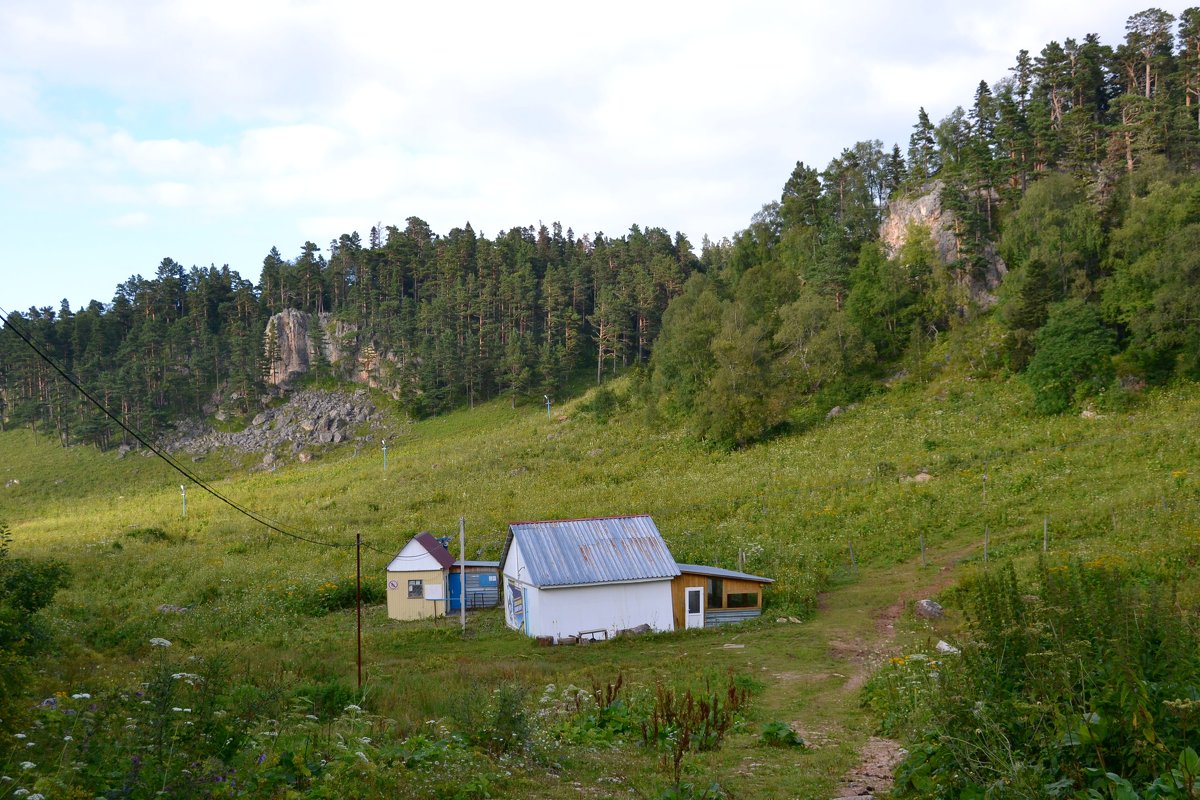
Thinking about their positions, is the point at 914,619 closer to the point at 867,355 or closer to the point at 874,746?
the point at 874,746

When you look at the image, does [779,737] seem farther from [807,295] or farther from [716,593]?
[807,295]

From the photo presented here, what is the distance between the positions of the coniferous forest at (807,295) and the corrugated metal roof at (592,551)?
Result: 81.9 ft

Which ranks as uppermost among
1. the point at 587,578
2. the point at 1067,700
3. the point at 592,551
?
the point at 1067,700

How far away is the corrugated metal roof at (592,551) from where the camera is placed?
24.1 metres

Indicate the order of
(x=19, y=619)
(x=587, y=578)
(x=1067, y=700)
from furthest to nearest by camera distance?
(x=587, y=578) < (x=19, y=619) < (x=1067, y=700)

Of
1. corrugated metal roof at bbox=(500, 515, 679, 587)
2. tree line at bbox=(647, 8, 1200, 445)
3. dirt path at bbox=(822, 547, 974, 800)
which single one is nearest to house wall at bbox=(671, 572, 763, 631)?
corrugated metal roof at bbox=(500, 515, 679, 587)

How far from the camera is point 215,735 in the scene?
7098mm

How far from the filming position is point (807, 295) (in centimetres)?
5731

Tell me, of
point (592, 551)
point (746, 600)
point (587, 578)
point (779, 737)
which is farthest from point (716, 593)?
point (779, 737)

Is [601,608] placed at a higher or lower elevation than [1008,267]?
lower

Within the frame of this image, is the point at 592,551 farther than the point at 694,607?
Yes

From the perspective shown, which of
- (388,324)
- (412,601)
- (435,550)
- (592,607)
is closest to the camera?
(592,607)

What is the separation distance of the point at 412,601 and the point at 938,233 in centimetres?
4794

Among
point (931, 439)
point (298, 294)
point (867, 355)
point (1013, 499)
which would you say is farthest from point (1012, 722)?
point (298, 294)
